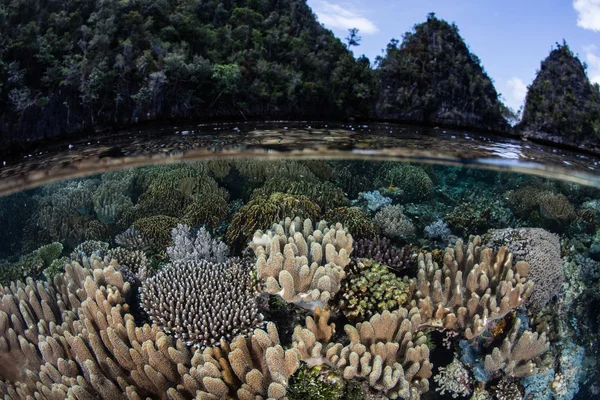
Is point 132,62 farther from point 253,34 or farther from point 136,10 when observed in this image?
point 253,34

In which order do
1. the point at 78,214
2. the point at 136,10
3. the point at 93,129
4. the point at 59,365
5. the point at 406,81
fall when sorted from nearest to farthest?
the point at 59,365, the point at 78,214, the point at 93,129, the point at 136,10, the point at 406,81

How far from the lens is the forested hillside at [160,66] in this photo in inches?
506


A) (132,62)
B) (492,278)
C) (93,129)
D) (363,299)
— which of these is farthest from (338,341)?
(132,62)

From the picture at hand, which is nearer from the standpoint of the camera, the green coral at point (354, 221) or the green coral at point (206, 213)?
the green coral at point (354, 221)

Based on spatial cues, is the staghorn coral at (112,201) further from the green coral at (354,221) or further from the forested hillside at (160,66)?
the green coral at (354,221)

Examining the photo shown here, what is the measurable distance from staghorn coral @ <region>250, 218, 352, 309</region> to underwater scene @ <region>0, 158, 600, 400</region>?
0.02 meters

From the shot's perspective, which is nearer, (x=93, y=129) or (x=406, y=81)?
(x=93, y=129)

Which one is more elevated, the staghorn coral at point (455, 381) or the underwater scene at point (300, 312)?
the underwater scene at point (300, 312)

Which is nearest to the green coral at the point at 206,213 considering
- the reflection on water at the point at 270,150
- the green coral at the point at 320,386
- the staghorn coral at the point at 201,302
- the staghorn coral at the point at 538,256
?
the staghorn coral at the point at 201,302

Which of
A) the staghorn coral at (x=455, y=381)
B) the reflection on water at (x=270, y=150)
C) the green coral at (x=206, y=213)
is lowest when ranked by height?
the staghorn coral at (x=455, y=381)

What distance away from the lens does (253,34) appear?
811 inches

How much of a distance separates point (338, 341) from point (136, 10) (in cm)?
1593

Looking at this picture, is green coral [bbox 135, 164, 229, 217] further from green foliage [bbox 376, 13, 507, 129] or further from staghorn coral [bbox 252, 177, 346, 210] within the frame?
green foliage [bbox 376, 13, 507, 129]

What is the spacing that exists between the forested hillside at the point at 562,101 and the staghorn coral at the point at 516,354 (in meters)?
13.0
